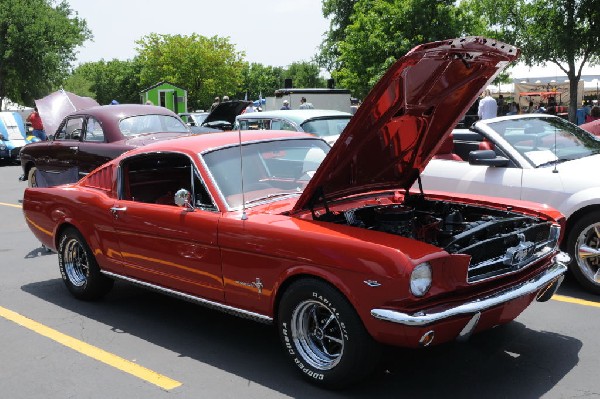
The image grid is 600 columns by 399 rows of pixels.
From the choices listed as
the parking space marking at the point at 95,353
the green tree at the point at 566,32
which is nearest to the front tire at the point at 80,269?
the parking space marking at the point at 95,353

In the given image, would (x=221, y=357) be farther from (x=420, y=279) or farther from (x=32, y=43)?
(x=32, y=43)

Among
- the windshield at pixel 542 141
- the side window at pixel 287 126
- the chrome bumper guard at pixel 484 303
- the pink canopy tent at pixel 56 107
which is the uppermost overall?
the pink canopy tent at pixel 56 107

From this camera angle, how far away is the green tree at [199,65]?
180 feet

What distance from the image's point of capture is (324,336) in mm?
3994

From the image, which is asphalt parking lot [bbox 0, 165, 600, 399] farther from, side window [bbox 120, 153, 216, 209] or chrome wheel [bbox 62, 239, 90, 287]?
side window [bbox 120, 153, 216, 209]

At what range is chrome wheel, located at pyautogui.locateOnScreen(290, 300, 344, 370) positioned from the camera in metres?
3.97

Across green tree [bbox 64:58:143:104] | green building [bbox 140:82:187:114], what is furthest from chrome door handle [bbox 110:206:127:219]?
green tree [bbox 64:58:143:104]

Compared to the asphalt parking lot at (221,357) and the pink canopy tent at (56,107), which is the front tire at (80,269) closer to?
the asphalt parking lot at (221,357)

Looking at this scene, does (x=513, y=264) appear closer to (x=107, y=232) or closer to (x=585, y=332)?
(x=585, y=332)

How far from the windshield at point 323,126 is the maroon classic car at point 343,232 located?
5.67 meters

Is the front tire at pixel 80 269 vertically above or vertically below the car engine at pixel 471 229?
below

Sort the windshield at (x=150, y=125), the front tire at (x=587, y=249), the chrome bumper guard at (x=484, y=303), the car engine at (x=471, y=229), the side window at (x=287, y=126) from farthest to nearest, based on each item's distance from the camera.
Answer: the side window at (x=287, y=126) < the windshield at (x=150, y=125) < the front tire at (x=587, y=249) < the car engine at (x=471, y=229) < the chrome bumper guard at (x=484, y=303)

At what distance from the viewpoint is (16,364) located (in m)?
4.65

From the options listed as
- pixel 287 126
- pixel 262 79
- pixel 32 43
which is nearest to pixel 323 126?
pixel 287 126
